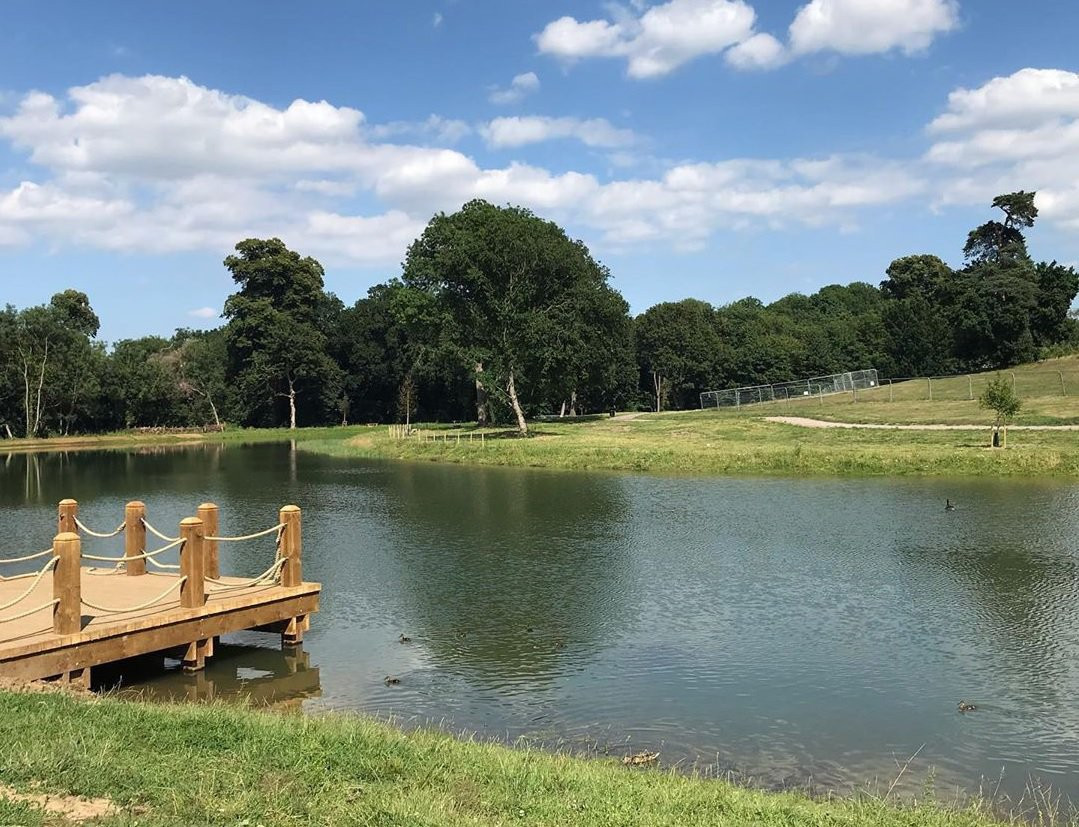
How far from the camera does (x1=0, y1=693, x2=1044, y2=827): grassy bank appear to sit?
6.91 meters

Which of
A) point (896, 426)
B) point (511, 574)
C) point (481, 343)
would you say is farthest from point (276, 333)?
point (511, 574)

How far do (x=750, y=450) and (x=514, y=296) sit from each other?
21.0m

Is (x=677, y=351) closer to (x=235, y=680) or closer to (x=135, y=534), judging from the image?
(x=135, y=534)

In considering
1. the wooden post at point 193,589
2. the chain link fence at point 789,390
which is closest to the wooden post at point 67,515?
the wooden post at point 193,589

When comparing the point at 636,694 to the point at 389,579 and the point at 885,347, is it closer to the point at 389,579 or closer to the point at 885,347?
the point at 389,579

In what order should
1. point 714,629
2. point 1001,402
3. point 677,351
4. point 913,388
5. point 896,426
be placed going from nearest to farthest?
point 714,629 < point 1001,402 < point 896,426 < point 913,388 < point 677,351

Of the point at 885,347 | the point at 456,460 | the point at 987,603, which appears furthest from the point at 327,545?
the point at 885,347

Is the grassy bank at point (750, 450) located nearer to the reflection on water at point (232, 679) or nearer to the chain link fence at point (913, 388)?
the chain link fence at point (913, 388)

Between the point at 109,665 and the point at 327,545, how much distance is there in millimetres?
11744

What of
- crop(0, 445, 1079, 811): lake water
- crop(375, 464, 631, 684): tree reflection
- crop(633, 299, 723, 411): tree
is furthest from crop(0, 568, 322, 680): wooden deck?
crop(633, 299, 723, 411): tree

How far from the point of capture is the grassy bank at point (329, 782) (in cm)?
691

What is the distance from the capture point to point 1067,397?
62.1 m

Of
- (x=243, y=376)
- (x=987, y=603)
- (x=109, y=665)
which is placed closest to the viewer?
(x=109, y=665)

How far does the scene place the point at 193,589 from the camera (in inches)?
561
